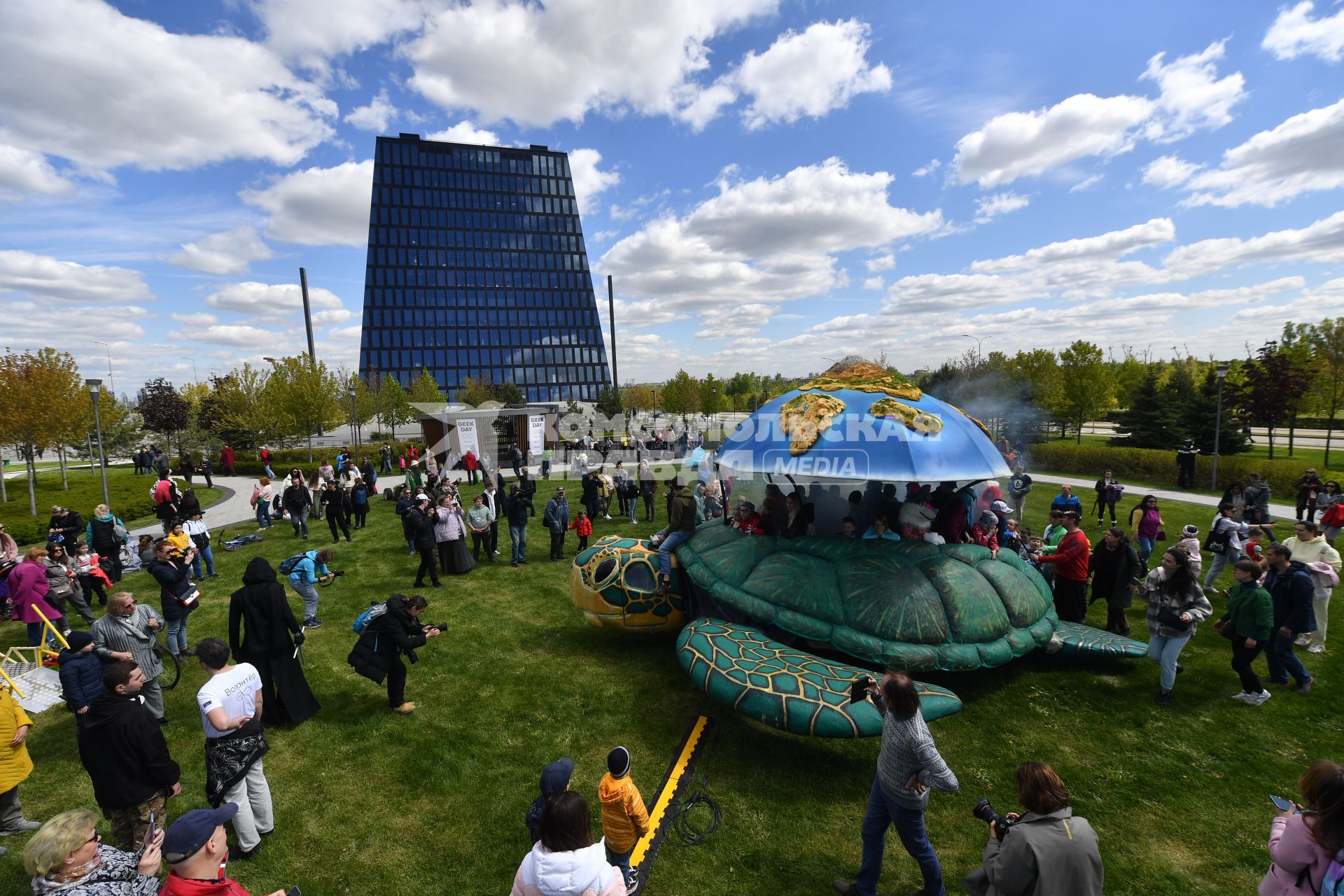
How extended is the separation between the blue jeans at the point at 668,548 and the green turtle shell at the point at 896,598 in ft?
3.12

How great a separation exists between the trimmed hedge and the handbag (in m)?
16.8

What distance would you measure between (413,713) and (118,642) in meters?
2.98

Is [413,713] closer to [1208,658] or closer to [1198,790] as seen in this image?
[1198,790]

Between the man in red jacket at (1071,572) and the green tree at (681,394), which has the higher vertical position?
the green tree at (681,394)

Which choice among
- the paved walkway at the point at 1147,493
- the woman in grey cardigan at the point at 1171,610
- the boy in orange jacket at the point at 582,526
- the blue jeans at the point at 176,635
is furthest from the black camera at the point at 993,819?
the paved walkway at the point at 1147,493

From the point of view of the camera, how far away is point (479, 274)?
257ft

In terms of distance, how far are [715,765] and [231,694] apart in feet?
14.1

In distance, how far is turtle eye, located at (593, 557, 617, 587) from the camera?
7.63m

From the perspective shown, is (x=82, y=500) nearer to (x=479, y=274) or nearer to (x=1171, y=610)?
(x=1171, y=610)

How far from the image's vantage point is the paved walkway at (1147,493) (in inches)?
643

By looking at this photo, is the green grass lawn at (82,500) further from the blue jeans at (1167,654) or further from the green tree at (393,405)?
the blue jeans at (1167,654)

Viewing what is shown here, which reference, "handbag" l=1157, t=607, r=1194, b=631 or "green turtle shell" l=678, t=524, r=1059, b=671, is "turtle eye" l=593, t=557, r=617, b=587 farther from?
"handbag" l=1157, t=607, r=1194, b=631

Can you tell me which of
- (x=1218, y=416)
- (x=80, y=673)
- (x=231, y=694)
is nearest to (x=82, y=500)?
(x=80, y=673)

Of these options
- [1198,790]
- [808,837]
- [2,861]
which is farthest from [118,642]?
[1198,790]
